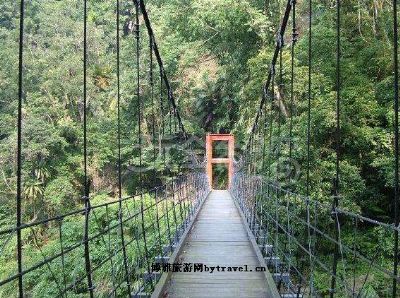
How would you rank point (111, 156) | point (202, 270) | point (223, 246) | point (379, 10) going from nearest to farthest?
point (202, 270) < point (223, 246) < point (379, 10) < point (111, 156)

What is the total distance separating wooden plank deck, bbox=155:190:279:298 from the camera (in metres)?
2.13

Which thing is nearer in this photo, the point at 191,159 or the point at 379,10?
the point at 379,10

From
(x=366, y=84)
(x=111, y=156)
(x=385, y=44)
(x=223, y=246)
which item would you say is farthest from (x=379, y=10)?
(x=111, y=156)

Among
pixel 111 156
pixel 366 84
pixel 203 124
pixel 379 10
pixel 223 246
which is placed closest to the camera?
pixel 223 246

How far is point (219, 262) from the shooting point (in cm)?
275

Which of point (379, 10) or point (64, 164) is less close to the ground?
point (379, 10)

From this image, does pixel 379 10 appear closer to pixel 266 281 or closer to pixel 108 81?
pixel 266 281

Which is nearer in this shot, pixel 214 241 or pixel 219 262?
pixel 219 262

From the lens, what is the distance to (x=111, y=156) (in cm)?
1270

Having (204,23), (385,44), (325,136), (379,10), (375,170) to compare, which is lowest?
(375,170)

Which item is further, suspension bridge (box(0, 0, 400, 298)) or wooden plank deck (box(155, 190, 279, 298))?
wooden plank deck (box(155, 190, 279, 298))

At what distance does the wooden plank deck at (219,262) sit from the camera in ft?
6.98

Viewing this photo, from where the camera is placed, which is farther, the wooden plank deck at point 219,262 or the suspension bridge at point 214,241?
the wooden plank deck at point 219,262

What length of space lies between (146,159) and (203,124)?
3216 millimetres
